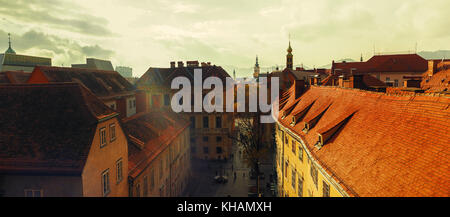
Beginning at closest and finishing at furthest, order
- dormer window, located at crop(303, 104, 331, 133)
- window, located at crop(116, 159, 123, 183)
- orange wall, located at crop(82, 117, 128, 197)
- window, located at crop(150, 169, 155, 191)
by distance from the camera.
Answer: orange wall, located at crop(82, 117, 128, 197) → window, located at crop(116, 159, 123, 183) → dormer window, located at crop(303, 104, 331, 133) → window, located at crop(150, 169, 155, 191)

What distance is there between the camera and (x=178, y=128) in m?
37.4

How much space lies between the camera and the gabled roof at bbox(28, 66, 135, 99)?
35.7 metres

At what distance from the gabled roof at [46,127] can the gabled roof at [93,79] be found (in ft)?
58.9

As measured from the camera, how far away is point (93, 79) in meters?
43.9

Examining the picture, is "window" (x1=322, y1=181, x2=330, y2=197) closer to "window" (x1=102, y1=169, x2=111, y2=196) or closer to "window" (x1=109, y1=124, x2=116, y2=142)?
"window" (x1=102, y1=169, x2=111, y2=196)

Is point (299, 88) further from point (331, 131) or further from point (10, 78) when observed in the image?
point (10, 78)

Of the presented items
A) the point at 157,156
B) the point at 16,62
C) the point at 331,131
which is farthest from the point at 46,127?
the point at 16,62

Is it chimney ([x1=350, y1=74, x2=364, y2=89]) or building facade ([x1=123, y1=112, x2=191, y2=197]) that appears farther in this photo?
chimney ([x1=350, y1=74, x2=364, y2=89])

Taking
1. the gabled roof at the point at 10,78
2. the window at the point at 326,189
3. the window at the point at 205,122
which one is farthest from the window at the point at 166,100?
the window at the point at 326,189

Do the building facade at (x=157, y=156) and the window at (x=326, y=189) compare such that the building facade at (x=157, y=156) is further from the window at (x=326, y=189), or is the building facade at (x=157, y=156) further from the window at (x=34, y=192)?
the window at (x=326, y=189)

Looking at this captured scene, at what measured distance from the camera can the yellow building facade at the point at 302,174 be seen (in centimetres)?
1487

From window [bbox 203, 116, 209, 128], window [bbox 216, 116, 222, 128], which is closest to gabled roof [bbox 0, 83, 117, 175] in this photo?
window [bbox 203, 116, 209, 128]

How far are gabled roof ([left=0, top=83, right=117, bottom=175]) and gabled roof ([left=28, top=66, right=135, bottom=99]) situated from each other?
18.0m

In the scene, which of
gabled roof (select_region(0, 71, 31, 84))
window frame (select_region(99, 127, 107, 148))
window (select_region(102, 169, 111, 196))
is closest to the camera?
window frame (select_region(99, 127, 107, 148))
